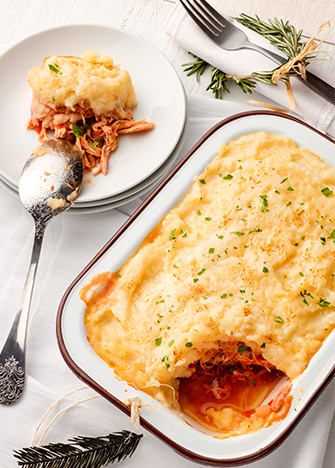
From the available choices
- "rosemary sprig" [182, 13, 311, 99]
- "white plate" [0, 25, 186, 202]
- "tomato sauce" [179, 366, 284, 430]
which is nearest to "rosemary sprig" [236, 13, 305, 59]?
"rosemary sprig" [182, 13, 311, 99]

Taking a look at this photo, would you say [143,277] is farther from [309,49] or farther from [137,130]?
[309,49]

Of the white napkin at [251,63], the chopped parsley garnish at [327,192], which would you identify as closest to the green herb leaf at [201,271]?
the chopped parsley garnish at [327,192]

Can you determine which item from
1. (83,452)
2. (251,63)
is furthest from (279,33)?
(83,452)

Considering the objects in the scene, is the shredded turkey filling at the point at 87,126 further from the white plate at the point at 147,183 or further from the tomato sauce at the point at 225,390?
the tomato sauce at the point at 225,390

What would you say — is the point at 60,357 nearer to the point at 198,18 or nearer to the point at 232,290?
the point at 232,290

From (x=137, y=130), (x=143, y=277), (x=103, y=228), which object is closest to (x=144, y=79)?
(x=137, y=130)

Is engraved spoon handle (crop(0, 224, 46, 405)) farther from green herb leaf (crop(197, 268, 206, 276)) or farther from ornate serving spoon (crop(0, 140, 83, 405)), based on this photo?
green herb leaf (crop(197, 268, 206, 276))
